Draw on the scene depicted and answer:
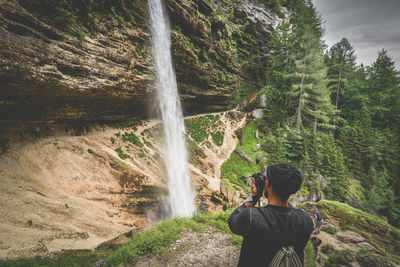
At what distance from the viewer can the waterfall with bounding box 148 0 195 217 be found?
11925 mm

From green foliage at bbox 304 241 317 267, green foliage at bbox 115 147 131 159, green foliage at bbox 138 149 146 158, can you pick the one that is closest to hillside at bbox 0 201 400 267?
green foliage at bbox 304 241 317 267

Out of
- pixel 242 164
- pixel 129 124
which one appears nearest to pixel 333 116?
pixel 242 164

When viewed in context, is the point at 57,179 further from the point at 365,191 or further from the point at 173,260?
the point at 365,191

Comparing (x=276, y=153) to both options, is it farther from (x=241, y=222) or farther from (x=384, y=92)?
(x=384, y=92)

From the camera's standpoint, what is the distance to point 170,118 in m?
16.1

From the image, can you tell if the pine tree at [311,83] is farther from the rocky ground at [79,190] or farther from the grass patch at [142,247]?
the grass patch at [142,247]

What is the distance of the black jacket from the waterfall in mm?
10427

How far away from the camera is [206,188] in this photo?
547 inches

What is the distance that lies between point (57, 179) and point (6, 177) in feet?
5.78

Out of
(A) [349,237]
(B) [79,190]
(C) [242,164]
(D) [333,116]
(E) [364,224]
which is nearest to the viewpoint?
(A) [349,237]

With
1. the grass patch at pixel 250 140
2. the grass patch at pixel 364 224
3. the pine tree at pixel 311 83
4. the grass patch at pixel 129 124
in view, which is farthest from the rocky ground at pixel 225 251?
the pine tree at pixel 311 83

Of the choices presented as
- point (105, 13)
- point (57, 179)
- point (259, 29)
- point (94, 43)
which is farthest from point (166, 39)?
point (259, 29)

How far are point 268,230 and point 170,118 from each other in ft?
49.9

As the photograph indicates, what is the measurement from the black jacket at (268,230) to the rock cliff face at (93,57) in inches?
397
